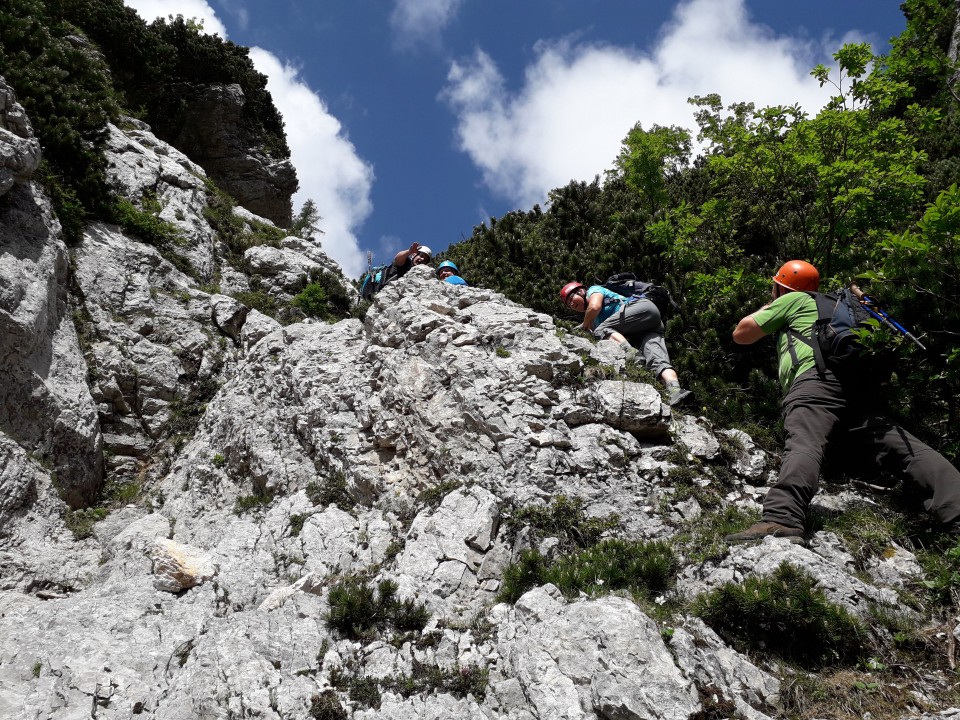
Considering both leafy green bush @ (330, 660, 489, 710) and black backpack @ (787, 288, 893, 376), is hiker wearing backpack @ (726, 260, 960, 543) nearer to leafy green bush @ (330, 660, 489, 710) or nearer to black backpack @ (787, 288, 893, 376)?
black backpack @ (787, 288, 893, 376)

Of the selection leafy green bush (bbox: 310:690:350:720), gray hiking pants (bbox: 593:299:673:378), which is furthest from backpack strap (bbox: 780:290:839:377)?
leafy green bush (bbox: 310:690:350:720)

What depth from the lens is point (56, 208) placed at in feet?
35.8

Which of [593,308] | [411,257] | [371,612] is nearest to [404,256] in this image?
[411,257]

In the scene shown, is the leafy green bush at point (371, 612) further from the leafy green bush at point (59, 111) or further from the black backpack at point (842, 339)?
the leafy green bush at point (59, 111)

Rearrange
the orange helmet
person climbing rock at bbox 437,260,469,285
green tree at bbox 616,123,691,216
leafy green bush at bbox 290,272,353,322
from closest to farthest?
the orange helmet < person climbing rock at bbox 437,260,469,285 < leafy green bush at bbox 290,272,353,322 < green tree at bbox 616,123,691,216

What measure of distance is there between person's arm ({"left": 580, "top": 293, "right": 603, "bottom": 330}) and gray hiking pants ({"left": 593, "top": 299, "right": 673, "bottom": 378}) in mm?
238

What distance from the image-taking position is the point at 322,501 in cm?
759

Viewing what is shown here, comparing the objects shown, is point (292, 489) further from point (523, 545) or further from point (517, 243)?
point (517, 243)

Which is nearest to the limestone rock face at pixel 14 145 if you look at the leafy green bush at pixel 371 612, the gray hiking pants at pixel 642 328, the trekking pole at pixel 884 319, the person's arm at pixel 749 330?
the leafy green bush at pixel 371 612

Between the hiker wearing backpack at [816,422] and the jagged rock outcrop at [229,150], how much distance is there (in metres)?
21.9

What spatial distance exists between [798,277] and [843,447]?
1.81m

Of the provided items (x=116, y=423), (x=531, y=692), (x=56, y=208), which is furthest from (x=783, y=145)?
(x=56, y=208)

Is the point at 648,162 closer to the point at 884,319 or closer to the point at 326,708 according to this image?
the point at 884,319

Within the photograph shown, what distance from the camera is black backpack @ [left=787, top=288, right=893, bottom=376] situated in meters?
5.46
